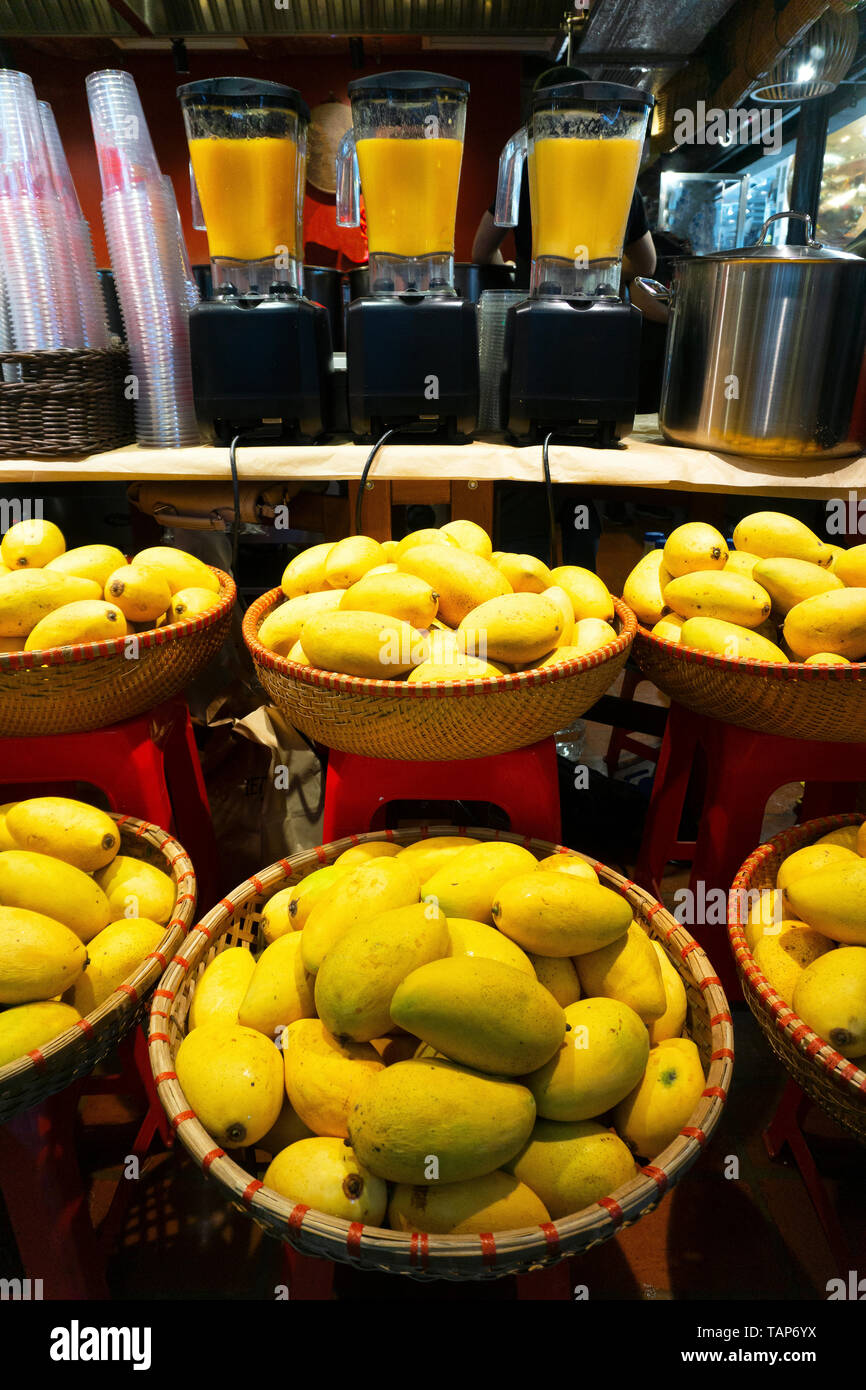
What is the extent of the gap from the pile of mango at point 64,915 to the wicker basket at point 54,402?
71 cm

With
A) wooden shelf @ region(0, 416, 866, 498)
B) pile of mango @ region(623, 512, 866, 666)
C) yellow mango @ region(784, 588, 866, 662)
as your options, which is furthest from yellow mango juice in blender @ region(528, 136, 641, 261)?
yellow mango @ region(784, 588, 866, 662)

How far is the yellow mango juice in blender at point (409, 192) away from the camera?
1.38 metres

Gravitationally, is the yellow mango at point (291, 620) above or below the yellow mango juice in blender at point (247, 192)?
below

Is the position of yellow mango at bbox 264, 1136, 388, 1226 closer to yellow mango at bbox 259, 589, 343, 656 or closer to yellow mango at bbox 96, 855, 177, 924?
yellow mango at bbox 96, 855, 177, 924

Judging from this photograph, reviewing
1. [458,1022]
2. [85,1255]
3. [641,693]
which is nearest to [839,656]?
[458,1022]

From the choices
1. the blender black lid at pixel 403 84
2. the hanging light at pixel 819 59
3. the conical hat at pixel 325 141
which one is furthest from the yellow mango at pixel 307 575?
the conical hat at pixel 325 141

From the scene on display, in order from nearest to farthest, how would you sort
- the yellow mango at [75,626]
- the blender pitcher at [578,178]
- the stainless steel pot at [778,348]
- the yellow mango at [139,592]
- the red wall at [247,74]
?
the yellow mango at [75,626] → the yellow mango at [139,592] → the stainless steel pot at [778,348] → the blender pitcher at [578,178] → the red wall at [247,74]

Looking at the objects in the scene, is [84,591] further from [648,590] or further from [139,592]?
[648,590]

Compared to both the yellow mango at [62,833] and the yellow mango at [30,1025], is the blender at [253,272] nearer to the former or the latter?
the yellow mango at [62,833]

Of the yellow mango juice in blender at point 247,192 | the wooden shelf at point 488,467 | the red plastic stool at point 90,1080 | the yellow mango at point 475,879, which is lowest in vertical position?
the red plastic stool at point 90,1080

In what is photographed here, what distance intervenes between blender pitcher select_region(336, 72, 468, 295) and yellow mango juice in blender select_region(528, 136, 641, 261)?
0.16 metres

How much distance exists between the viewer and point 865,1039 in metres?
0.74

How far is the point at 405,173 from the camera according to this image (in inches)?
55.1

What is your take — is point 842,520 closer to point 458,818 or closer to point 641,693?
point 458,818
